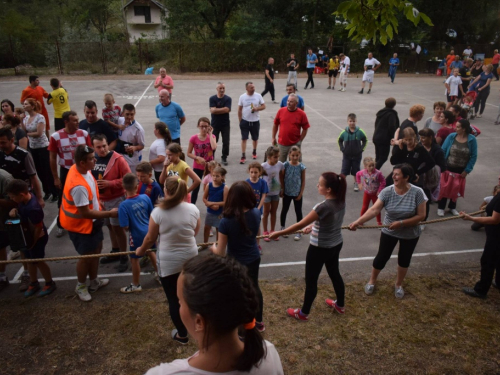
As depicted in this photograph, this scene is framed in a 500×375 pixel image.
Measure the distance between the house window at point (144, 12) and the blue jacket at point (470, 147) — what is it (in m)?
54.6

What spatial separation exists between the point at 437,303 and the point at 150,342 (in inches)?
138

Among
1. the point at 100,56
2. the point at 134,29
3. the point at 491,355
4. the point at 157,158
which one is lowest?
the point at 491,355

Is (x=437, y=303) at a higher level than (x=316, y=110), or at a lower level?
lower

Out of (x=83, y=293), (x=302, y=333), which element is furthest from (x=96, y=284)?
(x=302, y=333)

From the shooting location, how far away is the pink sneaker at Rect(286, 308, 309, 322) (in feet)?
14.8

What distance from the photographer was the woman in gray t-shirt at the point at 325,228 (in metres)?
3.95

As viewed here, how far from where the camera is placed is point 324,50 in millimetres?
33312

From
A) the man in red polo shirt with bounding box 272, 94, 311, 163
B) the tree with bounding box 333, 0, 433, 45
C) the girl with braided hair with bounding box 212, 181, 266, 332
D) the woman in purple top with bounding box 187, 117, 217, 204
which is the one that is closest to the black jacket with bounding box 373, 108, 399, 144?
the man in red polo shirt with bounding box 272, 94, 311, 163

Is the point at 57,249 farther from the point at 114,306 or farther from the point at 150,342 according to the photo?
the point at 150,342

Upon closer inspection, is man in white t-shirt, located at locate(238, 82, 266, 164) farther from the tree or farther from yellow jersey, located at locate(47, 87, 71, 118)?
the tree

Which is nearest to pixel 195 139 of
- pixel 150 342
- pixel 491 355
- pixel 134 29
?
pixel 150 342

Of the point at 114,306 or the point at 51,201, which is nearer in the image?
the point at 114,306

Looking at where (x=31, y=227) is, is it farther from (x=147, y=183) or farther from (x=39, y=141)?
(x=39, y=141)

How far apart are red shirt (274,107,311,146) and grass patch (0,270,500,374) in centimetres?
374
